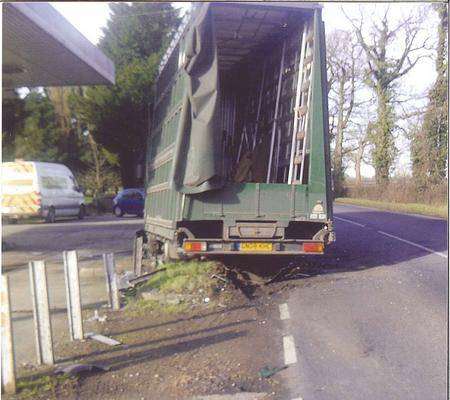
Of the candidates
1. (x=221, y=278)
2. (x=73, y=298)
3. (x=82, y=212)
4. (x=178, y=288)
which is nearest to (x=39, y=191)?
(x=178, y=288)

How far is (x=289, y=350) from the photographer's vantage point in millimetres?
5340

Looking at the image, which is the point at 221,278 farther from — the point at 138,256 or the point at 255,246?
the point at 138,256

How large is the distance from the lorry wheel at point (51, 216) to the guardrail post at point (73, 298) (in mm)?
4690

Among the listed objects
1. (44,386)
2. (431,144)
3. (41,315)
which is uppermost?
(431,144)

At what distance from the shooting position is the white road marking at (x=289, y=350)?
5.04 meters

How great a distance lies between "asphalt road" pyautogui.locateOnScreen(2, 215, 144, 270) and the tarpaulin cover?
2.47m

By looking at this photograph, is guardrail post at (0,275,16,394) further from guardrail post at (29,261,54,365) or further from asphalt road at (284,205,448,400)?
Result: asphalt road at (284,205,448,400)

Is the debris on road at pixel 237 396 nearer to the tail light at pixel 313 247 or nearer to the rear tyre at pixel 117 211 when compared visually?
the tail light at pixel 313 247

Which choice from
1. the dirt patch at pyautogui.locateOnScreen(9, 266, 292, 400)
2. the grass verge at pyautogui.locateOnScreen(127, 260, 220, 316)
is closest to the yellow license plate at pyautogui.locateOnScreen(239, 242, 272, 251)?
the grass verge at pyautogui.locateOnScreen(127, 260, 220, 316)

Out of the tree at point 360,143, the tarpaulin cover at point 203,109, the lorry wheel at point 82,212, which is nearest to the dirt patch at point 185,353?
the tarpaulin cover at point 203,109

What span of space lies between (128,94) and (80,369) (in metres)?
8.61

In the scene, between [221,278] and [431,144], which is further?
[431,144]

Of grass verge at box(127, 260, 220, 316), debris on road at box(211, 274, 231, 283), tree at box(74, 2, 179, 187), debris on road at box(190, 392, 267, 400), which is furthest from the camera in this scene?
tree at box(74, 2, 179, 187)

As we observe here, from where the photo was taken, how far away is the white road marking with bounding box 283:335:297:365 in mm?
5039
